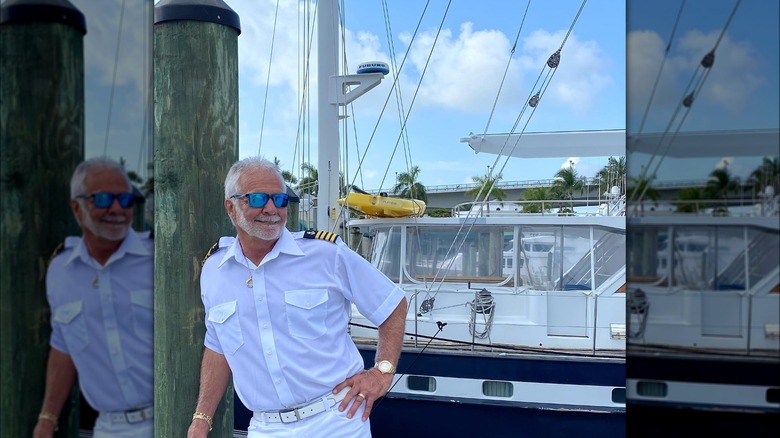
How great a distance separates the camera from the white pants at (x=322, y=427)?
1.92 meters

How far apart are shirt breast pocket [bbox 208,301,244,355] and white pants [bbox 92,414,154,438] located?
968mm

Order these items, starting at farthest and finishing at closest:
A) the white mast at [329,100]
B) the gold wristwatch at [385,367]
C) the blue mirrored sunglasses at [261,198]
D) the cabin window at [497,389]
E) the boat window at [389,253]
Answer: the boat window at [389,253] < the white mast at [329,100] < the cabin window at [497,389] < the gold wristwatch at [385,367] < the blue mirrored sunglasses at [261,198]

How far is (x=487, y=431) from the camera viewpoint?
6.32 meters

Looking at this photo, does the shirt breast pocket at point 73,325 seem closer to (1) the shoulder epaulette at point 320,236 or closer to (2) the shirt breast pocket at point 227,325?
(2) the shirt breast pocket at point 227,325

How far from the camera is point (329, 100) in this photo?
698 cm

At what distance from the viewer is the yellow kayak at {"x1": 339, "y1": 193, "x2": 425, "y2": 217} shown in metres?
7.34

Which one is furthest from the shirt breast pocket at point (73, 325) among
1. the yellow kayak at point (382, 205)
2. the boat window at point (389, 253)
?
the boat window at point (389, 253)

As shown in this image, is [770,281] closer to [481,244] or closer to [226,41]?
[226,41]

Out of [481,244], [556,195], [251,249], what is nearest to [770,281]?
[251,249]

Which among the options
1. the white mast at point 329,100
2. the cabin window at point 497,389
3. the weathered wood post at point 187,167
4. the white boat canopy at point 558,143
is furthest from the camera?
the white boat canopy at point 558,143

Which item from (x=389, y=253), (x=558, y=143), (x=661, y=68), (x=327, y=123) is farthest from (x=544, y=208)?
(x=661, y=68)

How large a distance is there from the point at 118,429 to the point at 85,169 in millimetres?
374

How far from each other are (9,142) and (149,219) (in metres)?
0.20

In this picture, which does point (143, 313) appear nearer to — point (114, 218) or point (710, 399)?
point (114, 218)
